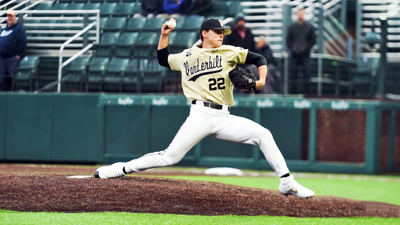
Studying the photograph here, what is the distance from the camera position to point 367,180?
8.27 metres

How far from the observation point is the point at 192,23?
1080 cm

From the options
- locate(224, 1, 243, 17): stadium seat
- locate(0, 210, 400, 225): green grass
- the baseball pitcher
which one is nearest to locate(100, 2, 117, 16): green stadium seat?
locate(224, 1, 243, 17): stadium seat

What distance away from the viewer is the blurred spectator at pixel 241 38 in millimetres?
9422

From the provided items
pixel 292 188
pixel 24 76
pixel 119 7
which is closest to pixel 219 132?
pixel 292 188

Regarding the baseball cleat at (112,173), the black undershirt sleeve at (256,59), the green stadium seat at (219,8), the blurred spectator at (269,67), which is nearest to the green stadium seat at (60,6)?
the green stadium seat at (219,8)

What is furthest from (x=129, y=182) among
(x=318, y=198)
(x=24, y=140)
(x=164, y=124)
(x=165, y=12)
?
(x=165, y=12)

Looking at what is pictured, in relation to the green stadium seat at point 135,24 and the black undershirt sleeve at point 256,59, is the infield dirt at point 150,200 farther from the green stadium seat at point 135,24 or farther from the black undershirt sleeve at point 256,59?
the green stadium seat at point 135,24

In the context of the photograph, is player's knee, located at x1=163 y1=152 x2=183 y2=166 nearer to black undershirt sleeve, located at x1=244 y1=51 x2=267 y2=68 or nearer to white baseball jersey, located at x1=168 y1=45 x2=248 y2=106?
white baseball jersey, located at x1=168 y1=45 x2=248 y2=106

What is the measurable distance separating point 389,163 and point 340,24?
5.00 meters

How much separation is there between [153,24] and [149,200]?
676 centimetres

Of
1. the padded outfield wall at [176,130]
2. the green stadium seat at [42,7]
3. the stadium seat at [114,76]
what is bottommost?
the padded outfield wall at [176,130]

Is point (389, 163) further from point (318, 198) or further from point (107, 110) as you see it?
point (107, 110)

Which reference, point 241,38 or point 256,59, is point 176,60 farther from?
point 241,38

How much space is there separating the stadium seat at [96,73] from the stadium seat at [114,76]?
9 centimetres
